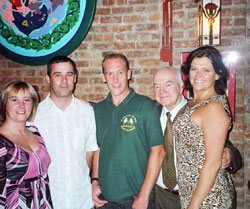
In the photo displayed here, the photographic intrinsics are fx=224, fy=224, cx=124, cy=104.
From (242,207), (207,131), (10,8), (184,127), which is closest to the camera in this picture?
(207,131)

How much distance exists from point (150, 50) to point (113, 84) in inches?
29.6

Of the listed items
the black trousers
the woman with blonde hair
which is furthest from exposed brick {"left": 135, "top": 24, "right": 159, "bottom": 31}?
the black trousers

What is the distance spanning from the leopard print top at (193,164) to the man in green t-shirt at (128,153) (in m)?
0.24

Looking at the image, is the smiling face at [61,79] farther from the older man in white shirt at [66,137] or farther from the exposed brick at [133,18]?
the exposed brick at [133,18]

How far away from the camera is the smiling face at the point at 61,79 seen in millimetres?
1871

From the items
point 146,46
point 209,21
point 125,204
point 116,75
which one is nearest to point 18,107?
point 116,75

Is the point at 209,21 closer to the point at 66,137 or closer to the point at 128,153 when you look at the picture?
the point at 128,153

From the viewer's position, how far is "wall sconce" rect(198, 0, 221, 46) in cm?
195

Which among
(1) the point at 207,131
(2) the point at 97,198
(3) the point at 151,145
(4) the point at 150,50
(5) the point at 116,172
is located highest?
(4) the point at 150,50

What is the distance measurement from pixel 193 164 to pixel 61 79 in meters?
1.22

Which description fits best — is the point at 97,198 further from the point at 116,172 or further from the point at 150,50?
the point at 150,50

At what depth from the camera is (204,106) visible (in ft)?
4.81

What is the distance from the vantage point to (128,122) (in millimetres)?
1785

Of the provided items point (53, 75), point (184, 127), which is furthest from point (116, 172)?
point (53, 75)
